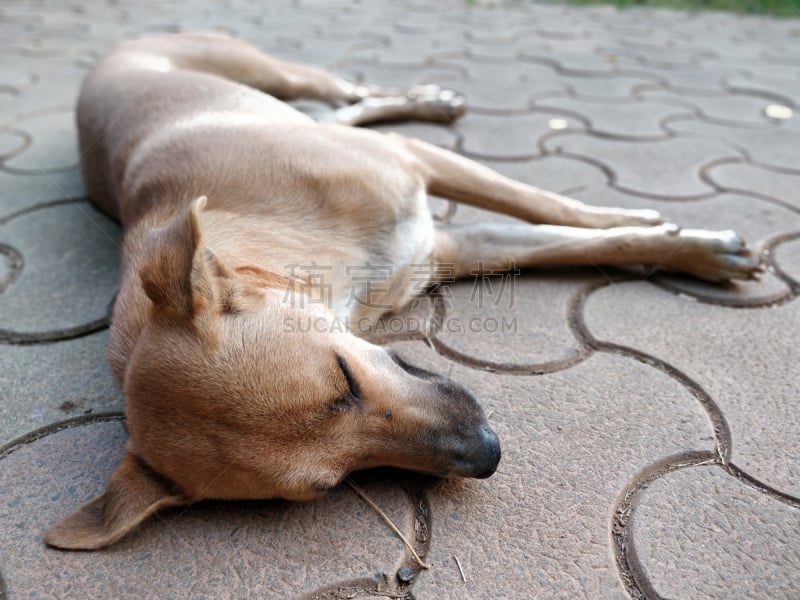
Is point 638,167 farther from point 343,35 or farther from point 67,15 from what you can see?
point 67,15

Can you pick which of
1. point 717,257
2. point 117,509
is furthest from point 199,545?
point 717,257

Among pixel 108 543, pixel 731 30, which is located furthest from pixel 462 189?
pixel 731 30

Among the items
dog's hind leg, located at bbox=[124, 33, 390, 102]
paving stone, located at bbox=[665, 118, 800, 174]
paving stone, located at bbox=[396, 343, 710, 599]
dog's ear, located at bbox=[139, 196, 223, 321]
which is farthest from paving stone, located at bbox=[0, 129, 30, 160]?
paving stone, located at bbox=[665, 118, 800, 174]

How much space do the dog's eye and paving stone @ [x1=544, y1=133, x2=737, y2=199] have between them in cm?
224

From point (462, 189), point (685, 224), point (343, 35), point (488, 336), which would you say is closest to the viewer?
point (488, 336)

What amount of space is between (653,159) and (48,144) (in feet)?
12.3

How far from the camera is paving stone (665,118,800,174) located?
3.66 m

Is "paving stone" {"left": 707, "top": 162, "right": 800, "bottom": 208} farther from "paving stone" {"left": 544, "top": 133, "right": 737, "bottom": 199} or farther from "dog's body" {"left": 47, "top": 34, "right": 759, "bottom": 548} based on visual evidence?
"dog's body" {"left": 47, "top": 34, "right": 759, "bottom": 548}

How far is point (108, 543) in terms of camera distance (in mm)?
1600

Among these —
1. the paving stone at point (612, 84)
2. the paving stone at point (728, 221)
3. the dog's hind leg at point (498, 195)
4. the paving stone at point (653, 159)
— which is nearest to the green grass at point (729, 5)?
the paving stone at point (612, 84)

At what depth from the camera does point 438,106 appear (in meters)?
4.27

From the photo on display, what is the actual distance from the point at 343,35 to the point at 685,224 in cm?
498

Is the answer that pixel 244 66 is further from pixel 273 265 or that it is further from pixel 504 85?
pixel 273 265

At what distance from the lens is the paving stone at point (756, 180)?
128 inches
